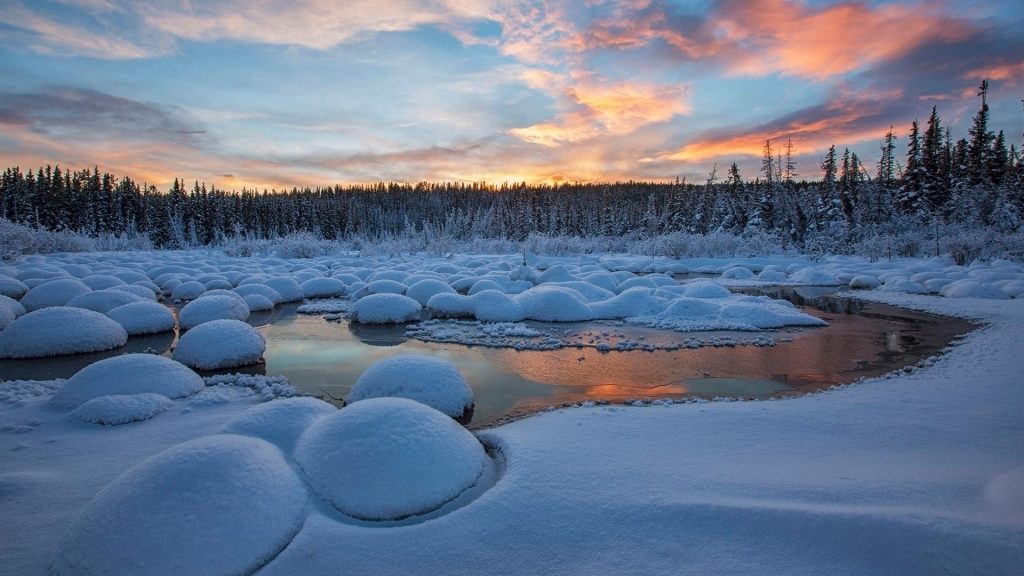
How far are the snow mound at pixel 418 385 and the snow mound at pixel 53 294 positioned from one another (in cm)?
880

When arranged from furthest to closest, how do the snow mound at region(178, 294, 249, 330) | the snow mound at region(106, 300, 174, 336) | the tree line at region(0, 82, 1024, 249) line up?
the tree line at region(0, 82, 1024, 249)
the snow mound at region(178, 294, 249, 330)
the snow mound at region(106, 300, 174, 336)

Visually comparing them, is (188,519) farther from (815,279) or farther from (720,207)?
(720,207)

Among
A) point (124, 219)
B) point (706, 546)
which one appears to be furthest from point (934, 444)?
point (124, 219)

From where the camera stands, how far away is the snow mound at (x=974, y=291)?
11.1 m

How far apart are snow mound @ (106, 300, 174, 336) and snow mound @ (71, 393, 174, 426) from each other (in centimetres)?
495

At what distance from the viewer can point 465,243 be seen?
3112 centimetres

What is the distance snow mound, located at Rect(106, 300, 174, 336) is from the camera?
8.33 meters

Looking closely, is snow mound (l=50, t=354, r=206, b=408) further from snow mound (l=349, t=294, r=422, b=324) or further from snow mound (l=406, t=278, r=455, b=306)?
snow mound (l=406, t=278, r=455, b=306)

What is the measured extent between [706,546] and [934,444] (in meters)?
2.55

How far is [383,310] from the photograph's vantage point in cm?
964

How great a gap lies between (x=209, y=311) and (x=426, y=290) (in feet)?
14.3

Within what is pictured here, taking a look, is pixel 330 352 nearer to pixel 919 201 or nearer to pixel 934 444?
pixel 934 444

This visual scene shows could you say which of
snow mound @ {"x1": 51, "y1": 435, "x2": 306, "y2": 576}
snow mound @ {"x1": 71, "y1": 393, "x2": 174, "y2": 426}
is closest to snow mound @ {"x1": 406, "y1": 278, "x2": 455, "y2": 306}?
snow mound @ {"x1": 71, "y1": 393, "x2": 174, "y2": 426}

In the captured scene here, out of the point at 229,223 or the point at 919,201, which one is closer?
the point at 919,201
